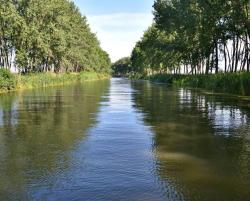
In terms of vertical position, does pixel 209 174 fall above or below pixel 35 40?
below

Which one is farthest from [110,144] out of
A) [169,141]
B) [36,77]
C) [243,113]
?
[36,77]

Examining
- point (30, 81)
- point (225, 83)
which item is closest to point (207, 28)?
point (225, 83)

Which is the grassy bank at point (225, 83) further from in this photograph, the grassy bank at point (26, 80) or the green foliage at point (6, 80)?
the green foliage at point (6, 80)

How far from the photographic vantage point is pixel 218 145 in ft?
50.4

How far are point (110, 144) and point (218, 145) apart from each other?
352 cm

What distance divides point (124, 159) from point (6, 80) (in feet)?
132

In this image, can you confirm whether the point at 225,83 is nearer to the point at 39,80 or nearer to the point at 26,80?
the point at 26,80

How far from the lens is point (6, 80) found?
50.8 m

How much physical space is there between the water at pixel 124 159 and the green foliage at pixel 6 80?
27605 mm

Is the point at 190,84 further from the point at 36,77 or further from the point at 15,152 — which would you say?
the point at 15,152

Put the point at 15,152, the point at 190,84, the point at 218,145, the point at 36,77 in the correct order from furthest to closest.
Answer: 1. the point at 190,84
2. the point at 36,77
3. the point at 218,145
4. the point at 15,152

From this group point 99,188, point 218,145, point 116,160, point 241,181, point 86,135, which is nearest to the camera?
point 99,188

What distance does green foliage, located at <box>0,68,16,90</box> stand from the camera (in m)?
49.2

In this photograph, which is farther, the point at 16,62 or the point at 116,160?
the point at 16,62
